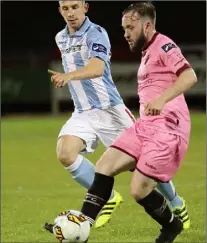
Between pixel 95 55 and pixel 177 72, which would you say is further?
pixel 95 55

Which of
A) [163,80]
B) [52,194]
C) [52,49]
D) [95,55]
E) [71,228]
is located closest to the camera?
[71,228]

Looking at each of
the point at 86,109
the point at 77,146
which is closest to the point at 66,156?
the point at 77,146

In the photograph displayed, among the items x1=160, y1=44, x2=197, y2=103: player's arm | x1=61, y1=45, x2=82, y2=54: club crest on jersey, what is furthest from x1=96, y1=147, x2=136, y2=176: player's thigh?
x1=61, y1=45, x2=82, y2=54: club crest on jersey

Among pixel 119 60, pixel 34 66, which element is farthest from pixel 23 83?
pixel 119 60

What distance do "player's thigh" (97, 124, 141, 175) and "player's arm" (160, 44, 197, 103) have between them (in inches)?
21.8

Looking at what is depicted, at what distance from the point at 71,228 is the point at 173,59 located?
5.11 feet

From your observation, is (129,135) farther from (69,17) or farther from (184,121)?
(69,17)

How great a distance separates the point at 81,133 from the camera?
312 inches

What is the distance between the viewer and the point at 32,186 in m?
10.9

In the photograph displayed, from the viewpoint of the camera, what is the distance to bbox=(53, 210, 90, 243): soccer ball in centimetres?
584

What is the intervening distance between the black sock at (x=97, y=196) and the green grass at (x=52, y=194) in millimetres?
945

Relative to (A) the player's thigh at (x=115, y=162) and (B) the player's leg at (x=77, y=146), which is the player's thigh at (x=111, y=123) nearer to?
(B) the player's leg at (x=77, y=146)

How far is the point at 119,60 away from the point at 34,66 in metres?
2.79

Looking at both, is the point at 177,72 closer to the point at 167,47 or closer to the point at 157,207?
the point at 167,47
